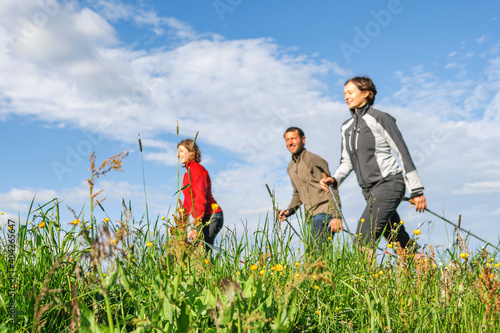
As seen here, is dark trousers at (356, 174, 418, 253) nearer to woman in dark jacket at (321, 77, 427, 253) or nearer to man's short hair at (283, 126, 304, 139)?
woman in dark jacket at (321, 77, 427, 253)

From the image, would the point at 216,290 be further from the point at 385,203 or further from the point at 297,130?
the point at 297,130

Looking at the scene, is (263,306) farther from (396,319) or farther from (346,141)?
(346,141)

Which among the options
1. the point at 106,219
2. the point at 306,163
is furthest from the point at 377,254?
the point at 306,163

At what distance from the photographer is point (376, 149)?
18.1 ft

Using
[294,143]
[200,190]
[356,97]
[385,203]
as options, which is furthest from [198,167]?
[385,203]

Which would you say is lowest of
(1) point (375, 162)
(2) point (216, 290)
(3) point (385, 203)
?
(2) point (216, 290)

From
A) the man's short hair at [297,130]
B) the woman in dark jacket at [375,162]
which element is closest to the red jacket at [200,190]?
the man's short hair at [297,130]

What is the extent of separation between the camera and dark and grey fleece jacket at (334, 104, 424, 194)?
5.27m

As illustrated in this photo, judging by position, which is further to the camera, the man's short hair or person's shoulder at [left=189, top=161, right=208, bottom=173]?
the man's short hair

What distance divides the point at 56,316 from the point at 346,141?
14.8ft

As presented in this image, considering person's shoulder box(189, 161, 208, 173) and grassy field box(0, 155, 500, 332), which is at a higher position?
person's shoulder box(189, 161, 208, 173)

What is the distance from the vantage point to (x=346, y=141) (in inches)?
237

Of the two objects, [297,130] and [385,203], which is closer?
[385,203]

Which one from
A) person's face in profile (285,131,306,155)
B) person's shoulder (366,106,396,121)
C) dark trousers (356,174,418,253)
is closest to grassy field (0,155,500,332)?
dark trousers (356,174,418,253)
